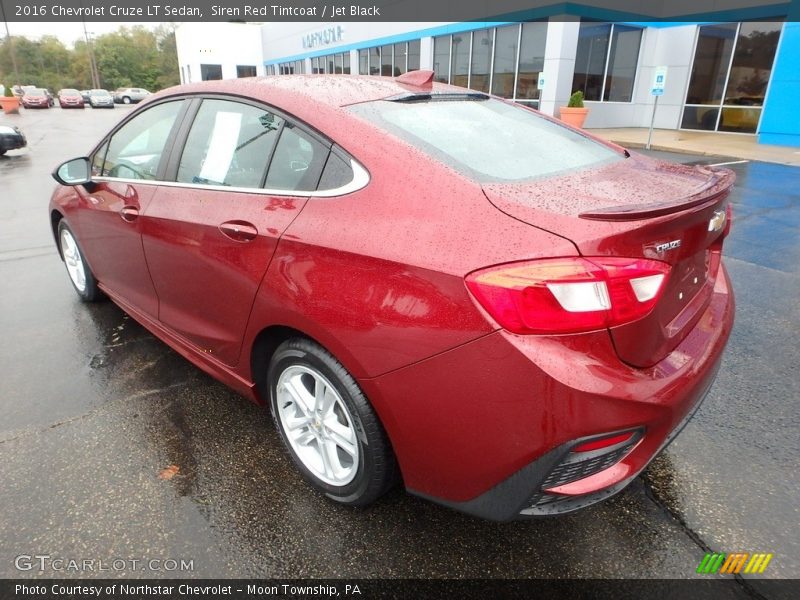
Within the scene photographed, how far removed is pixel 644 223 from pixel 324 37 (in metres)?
33.8

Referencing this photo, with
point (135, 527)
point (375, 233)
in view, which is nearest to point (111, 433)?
point (135, 527)

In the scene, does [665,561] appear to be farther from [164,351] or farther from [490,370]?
[164,351]

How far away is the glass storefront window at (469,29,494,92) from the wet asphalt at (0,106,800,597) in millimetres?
18801

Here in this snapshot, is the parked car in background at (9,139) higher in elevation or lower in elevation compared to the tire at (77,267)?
lower

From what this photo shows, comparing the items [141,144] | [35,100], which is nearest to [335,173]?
[141,144]

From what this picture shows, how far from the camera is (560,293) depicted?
146 centimetres

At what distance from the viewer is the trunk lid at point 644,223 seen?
1.51 meters

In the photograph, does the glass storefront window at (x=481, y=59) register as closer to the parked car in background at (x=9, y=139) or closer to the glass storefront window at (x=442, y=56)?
the glass storefront window at (x=442, y=56)

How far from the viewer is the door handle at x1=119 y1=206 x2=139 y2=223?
9.29 ft

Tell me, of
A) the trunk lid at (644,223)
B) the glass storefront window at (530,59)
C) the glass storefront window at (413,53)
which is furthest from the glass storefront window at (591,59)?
the trunk lid at (644,223)

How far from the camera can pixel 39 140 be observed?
59.9 feet

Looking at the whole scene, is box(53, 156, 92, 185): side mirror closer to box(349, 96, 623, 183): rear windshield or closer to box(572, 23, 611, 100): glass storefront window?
box(349, 96, 623, 183): rear windshield

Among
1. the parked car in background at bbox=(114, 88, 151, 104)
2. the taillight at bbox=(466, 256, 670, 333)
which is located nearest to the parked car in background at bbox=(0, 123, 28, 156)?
the taillight at bbox=(466, 256, 670, 333)

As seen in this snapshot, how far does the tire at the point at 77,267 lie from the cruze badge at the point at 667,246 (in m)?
3.77
